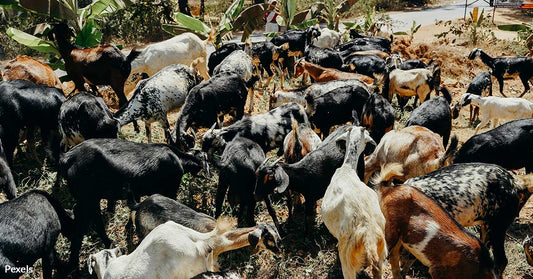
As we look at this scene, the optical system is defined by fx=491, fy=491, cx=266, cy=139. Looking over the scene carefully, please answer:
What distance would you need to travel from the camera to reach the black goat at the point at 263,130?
694 cm

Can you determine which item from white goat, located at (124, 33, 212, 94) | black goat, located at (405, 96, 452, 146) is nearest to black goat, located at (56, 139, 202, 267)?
black goat, located at (405, 96, 452, 146)

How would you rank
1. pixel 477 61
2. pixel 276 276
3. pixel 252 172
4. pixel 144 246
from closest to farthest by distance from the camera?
pixel 144 246 < pixel 276 276 < pixel 252 172 < pixel 477 61

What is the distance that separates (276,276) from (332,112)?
344 centimetres

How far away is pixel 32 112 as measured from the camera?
7320 mm

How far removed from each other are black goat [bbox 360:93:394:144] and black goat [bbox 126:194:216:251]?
3822mm

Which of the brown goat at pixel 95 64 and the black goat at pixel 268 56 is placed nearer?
the brown goat at pixel 95 64

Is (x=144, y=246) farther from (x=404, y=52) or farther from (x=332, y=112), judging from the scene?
(x=404, y=52)

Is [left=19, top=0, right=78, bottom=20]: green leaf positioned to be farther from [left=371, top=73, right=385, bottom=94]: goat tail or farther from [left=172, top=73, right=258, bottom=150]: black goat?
[left=371, top=73, right=385, bottom=94]: goat tail

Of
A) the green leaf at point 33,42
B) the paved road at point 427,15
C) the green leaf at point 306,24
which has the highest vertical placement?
the green leaf at point 33,42

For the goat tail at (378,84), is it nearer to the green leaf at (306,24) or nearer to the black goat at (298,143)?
the black goat at (298,143)

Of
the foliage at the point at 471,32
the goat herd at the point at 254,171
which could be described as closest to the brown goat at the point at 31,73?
the goat herd at the point at 254,171

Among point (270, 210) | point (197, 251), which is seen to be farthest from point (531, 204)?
point (197, 251)

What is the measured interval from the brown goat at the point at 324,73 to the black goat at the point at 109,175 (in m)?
5.05

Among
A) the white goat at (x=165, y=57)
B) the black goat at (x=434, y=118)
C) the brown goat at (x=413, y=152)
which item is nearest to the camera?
the brown goat at (x=413, y=152)
